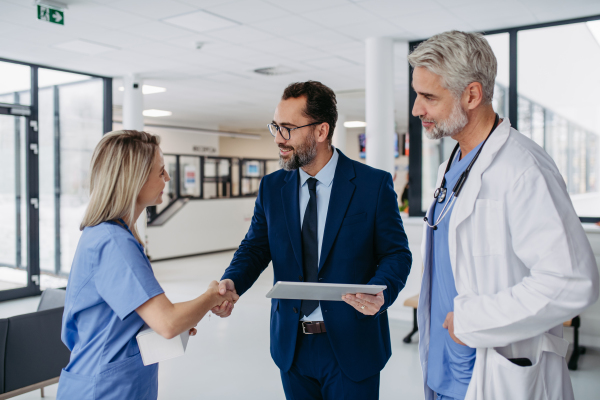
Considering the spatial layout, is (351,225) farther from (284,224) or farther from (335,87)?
(335,87)

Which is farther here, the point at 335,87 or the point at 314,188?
the point at 335,87

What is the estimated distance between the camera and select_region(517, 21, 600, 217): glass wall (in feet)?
16.6

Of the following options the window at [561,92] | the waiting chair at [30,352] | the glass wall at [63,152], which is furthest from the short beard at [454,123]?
the glass wall at [63,152]

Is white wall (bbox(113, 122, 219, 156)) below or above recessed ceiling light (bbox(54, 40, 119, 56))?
below

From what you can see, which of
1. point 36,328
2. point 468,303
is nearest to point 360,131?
point 36,328

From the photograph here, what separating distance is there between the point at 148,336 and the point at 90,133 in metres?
6.89

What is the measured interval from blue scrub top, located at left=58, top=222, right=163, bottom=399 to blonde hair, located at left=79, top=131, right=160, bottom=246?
0.05 metres

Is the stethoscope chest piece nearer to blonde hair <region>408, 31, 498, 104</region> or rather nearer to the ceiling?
blonde hair <region>408, 31, 498, 104</region>

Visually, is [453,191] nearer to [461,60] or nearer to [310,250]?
[461,60]

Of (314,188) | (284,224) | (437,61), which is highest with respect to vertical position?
(437,61)

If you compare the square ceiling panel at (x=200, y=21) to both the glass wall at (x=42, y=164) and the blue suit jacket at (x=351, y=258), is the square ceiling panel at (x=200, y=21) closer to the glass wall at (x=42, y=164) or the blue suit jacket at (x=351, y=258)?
the glass wall at (x=42, y=164)

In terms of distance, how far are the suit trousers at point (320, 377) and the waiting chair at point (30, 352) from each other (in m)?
1.68

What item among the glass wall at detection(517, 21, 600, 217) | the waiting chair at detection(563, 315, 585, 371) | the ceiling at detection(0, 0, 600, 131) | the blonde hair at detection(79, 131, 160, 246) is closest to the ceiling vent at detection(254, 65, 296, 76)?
the ceiling at detection(0, 0, 600, 131)

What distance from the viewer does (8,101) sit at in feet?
21.8
